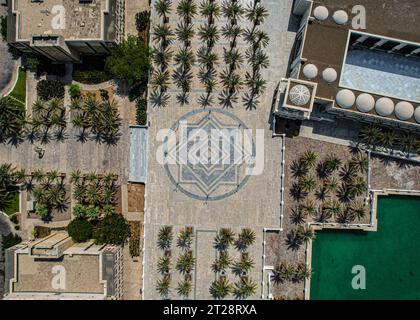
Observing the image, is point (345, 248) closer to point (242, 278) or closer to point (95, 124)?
point (242, 278)

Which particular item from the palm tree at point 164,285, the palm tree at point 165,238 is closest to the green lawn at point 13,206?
the palm tree at point 165,238

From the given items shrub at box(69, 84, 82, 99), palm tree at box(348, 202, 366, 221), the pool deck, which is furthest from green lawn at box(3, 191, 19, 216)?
palm tree at box(348, 202, 366, 221)

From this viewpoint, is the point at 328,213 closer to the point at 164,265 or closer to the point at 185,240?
the point at 185,240

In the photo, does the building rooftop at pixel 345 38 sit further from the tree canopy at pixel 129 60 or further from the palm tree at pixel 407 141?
the tree canopy at pixel 129 60

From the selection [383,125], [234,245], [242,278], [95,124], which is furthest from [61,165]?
[383,125]

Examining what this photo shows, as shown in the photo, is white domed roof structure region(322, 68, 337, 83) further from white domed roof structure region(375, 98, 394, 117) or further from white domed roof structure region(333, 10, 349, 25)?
white domed roof structure region(375, 98, 394, 117)
